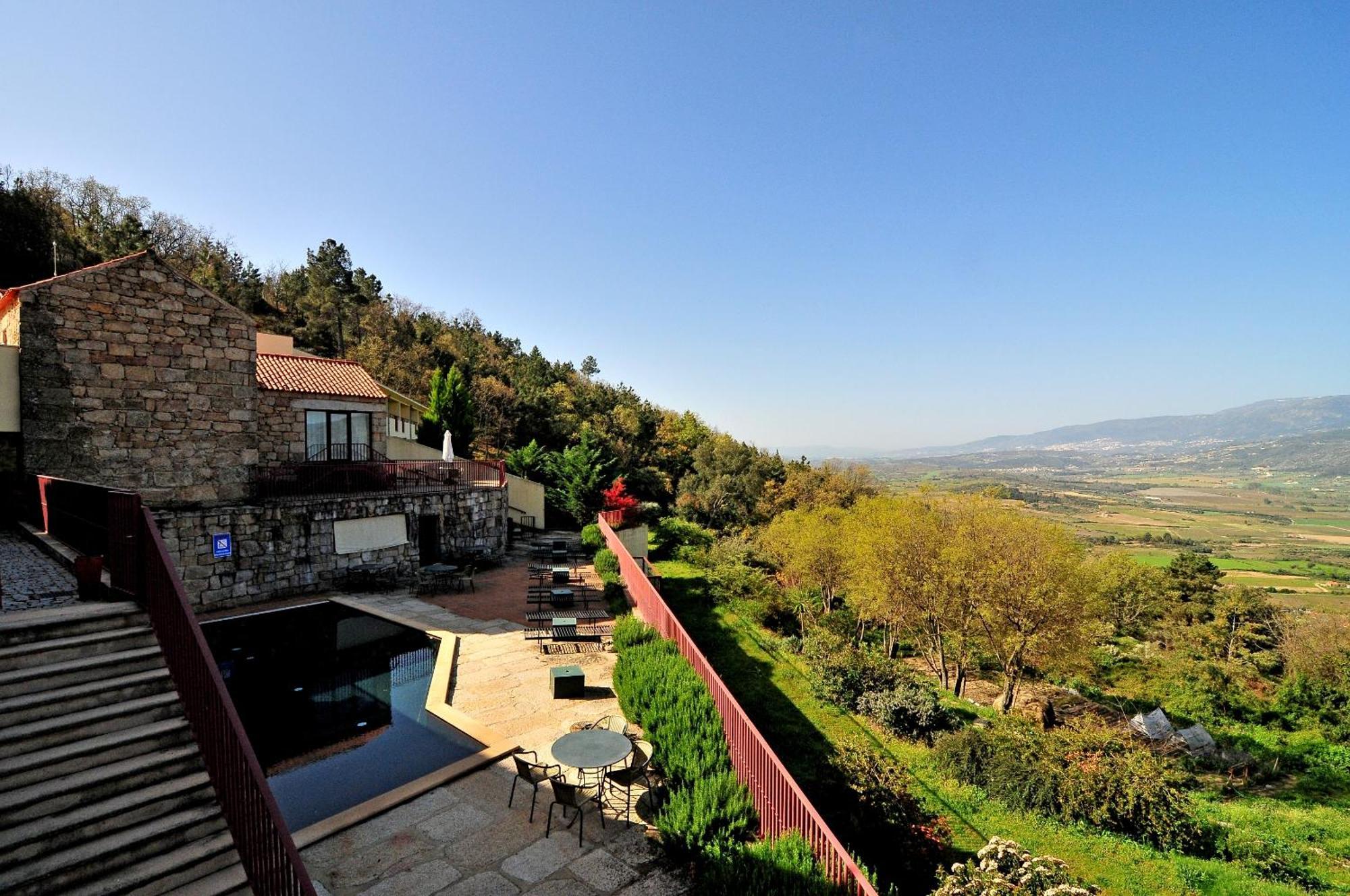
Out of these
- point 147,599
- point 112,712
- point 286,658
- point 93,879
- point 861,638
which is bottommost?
point 861,638

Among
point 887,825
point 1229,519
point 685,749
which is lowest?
point 1229,519

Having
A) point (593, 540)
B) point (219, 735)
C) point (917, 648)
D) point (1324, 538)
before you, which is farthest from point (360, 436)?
point (1324, 538)

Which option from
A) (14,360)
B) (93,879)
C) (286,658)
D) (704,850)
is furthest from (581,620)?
(14,360)

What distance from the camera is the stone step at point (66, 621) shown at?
5.02 m

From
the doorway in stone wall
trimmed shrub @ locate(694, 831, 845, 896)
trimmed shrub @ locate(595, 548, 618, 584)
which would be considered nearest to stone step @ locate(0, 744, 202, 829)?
trimmed shrub @ locate(694, 831, 845, 896)

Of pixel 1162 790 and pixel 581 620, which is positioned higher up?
pixel 581 620

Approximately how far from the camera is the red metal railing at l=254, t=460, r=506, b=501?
1522 cm

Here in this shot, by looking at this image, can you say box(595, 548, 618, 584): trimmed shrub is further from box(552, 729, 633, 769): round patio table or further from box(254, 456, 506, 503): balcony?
box(552, 729, 633, 769): round patio table

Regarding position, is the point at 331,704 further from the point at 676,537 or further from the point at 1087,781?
the point at 676,537

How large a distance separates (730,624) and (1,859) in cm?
1797

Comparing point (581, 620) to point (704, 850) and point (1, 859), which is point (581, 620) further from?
point (1, 859)

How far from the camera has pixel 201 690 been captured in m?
4.71

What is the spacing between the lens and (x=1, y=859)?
3783 millimetres

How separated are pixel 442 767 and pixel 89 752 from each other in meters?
3.51
